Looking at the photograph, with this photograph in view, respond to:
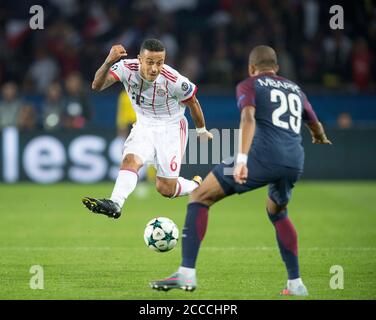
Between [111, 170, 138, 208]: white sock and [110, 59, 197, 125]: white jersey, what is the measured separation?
840mm

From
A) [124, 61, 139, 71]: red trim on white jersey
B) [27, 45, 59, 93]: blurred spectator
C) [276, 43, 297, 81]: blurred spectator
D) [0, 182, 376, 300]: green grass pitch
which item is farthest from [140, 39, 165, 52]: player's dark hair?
[27, 45, 59, 93]: blurred spectator

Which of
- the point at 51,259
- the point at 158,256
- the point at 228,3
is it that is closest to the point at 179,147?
the point at 158,256

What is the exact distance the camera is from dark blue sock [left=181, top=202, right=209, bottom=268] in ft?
22.6

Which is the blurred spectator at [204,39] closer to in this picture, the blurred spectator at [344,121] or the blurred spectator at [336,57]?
the blurred spectator at [336,57]

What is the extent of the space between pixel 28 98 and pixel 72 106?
1.40 meters

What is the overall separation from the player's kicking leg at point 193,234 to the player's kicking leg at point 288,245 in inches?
20.9

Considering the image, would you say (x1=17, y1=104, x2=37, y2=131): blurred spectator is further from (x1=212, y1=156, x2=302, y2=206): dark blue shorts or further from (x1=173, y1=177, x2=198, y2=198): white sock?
(x1=212, y1=156, x2=302, y2=206): dark blue shorts

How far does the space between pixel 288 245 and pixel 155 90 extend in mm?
2554

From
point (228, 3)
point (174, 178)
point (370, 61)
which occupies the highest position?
point (228, 3)

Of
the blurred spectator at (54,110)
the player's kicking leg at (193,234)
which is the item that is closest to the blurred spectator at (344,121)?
the blurred spectator at (54,110)

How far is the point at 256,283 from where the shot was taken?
25.3 feet

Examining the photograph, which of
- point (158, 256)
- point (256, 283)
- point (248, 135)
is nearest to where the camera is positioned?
point (248, 135)

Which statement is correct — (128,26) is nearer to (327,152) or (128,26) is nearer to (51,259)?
(327,152)

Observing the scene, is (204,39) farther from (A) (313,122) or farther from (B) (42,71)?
(A) (313,122)
